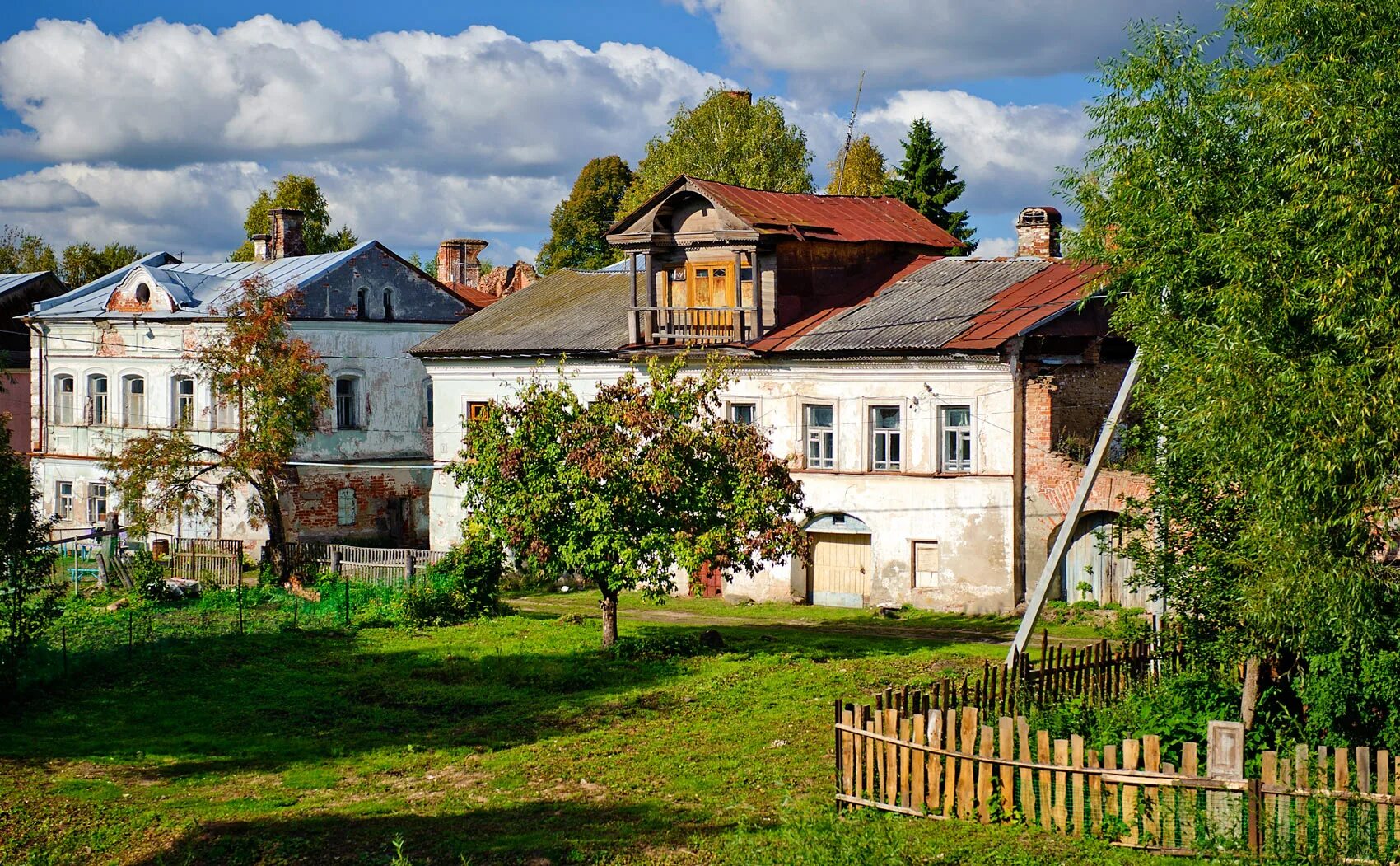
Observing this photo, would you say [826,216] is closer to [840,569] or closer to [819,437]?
[819,437]

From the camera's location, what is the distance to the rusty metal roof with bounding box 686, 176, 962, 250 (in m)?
35.4

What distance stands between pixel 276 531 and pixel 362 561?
13.7 feet

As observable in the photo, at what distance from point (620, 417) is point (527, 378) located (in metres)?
14.3

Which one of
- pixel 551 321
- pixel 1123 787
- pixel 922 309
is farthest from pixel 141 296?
pixel 1123 787

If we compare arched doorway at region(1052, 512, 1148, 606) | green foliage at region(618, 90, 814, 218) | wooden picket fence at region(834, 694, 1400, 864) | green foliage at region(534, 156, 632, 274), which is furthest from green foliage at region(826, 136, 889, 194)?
wooden picket fence at region(834, 694, 1400, 864)

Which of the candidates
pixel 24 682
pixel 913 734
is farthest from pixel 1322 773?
pixel 24 682

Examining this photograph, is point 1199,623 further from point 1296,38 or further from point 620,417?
point 620,417

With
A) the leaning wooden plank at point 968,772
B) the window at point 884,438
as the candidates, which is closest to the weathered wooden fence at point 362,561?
the window at point 884,438

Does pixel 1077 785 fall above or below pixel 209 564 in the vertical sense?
below

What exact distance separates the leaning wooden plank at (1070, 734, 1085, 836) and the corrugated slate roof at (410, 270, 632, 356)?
24.6 meters

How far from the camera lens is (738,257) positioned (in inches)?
1405

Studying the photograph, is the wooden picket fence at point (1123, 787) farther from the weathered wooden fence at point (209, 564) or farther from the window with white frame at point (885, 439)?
the weathered wooden fence at point (209, 564)

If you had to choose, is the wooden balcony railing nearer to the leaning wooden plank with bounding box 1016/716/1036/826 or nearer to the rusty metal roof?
the rusty metal roof

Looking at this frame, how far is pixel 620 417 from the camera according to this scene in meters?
25.4
